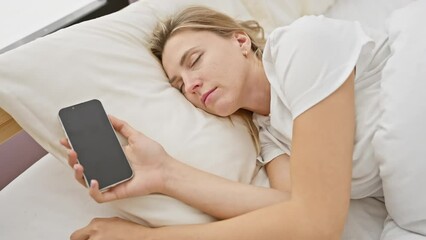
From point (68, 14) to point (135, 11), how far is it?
1.68 ft

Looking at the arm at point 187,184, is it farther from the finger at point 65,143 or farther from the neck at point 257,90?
the neck at point 257,90

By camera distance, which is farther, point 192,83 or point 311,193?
point 192,83

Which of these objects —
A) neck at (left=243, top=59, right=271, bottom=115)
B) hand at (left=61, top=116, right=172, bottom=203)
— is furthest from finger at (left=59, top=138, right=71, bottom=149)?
neck at (left=243, top=59, right=271, bottom=115)

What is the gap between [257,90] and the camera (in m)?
1.06

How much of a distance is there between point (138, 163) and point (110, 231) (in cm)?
13

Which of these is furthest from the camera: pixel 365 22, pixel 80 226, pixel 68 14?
pixel 68 14

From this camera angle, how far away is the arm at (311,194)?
0.81m

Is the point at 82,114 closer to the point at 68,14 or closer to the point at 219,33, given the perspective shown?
the point at 219,33

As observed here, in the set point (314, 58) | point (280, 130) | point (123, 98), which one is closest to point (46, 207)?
point (123, 98)

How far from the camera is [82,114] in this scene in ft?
2.95

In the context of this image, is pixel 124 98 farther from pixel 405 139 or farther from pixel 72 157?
pixel 405 139

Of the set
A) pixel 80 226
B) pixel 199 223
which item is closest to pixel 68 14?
pixel 80 226

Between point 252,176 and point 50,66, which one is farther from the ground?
point 50,66

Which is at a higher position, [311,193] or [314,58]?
[314,58]
